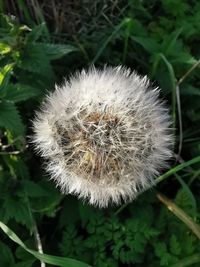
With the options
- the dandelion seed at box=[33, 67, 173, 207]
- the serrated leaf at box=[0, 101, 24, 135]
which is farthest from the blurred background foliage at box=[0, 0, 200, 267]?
the dandelion seed at box=[33, 67, 173, 207]

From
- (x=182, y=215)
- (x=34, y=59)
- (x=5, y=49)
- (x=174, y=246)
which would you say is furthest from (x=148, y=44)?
(x=174, y=246)

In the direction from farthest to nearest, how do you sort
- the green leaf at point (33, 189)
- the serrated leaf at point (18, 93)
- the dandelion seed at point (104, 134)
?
the green leaf at point (33, 189) < the serrated leaf at point (18, 93) < the dandelion seed at point (104, 134)

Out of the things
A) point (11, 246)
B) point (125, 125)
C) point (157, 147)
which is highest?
point (125, 125)

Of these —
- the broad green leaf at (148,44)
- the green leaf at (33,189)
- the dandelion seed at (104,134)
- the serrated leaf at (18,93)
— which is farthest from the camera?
the broad green leaf at (148,44)

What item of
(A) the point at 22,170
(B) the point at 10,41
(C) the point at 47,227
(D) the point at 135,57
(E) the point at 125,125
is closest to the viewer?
(E) the point at 125,125

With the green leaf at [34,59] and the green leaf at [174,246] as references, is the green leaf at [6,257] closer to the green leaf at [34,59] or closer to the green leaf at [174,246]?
the green leaf at [174,246]

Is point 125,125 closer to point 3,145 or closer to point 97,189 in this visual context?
point 97,189

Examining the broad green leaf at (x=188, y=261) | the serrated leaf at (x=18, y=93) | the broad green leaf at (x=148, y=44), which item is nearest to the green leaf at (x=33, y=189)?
the serrated leaf at (x=18, y=93)

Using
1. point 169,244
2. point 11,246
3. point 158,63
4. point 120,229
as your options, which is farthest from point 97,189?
point 158,63
